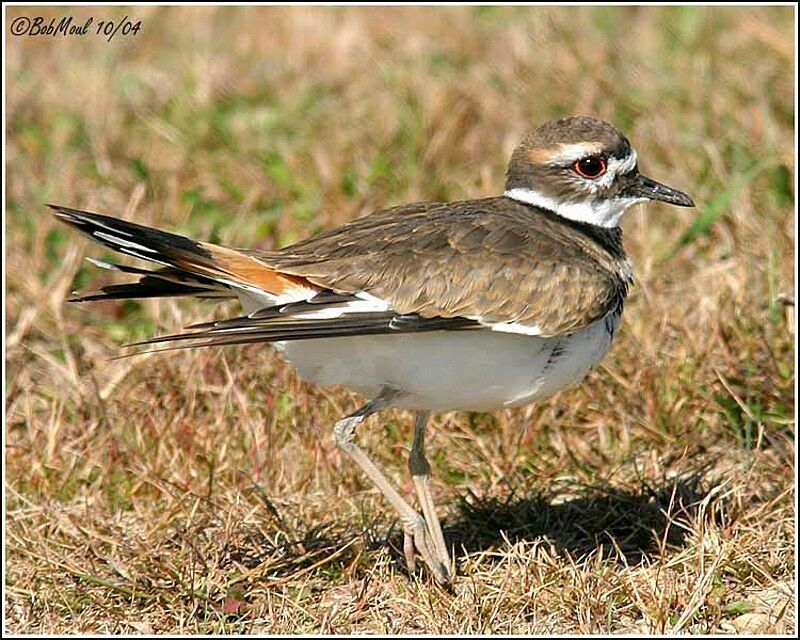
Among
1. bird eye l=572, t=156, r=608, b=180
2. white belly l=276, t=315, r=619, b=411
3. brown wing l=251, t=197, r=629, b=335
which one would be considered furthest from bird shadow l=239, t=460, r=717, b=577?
bird eye l=572, t=156, r=608, b=180

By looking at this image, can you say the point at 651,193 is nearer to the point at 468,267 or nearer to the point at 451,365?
the point at 468,267

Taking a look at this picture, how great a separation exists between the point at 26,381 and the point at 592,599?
295 cm

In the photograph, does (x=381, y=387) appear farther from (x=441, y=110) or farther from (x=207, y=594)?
(x=441, y=110)

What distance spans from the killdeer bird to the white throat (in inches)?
10.5

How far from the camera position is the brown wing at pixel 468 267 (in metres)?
4.64

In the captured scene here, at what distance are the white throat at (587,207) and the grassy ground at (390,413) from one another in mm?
749

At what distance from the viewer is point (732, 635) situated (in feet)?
14.9

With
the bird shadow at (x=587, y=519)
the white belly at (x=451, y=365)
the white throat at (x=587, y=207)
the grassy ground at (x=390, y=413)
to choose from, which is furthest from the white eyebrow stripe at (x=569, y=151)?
the bird shadow at (x=587, y=519)

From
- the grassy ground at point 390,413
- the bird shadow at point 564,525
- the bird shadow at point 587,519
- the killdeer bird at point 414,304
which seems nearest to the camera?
the killdeer bird at point 414,304

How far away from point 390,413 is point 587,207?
48.3 inches

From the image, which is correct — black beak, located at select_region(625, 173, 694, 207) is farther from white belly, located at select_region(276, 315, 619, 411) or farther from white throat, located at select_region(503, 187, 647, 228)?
white belly, located at select_region(276, 315, 619, 411)

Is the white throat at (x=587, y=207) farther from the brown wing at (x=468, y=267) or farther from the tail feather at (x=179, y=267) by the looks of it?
the tail feather at (x=179, y=267)

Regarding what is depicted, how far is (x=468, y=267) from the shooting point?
15.5ft

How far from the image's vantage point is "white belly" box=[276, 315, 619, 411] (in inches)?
182
